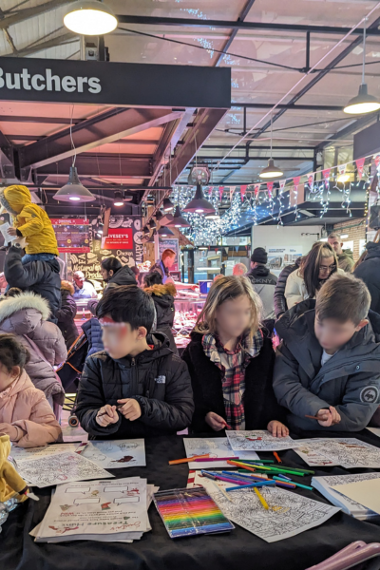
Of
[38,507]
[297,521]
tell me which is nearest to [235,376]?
[297,521]

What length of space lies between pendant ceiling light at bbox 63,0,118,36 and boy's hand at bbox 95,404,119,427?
2670 mm

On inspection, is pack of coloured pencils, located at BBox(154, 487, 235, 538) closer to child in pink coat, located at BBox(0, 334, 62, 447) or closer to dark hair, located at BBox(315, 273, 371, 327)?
child in pink coat, located at BBox(0, 334, 62, 447)

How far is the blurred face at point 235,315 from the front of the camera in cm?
171

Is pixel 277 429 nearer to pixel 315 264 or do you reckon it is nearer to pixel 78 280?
pixel 315 264

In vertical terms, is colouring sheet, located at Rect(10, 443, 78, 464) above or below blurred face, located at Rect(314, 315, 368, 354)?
below

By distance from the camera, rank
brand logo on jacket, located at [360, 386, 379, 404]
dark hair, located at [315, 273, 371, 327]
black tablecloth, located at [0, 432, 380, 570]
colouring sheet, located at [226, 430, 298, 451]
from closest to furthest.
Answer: black tablecloth, located at [0, 432, 380, 570]
colouring sheet, located at [226, 430, 298, 451]
dark hair, located at [315, 273, 371, 327]
brand logo on jacket, located at [360, 386, 379, 404]

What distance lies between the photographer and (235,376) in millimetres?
1911

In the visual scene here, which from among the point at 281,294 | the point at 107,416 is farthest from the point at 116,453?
the point at 281,294

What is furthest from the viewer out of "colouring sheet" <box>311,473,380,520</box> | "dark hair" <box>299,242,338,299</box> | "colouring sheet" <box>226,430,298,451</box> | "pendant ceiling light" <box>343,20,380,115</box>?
"pendant ceiling light" <box>343,20,380,115</box>

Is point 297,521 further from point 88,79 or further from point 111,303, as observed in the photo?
point 88,79

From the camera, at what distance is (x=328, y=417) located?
5.31 feet

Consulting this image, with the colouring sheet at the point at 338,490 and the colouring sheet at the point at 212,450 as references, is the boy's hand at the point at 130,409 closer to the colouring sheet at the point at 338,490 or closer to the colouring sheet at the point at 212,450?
the colouring sheet at the point at 212,450

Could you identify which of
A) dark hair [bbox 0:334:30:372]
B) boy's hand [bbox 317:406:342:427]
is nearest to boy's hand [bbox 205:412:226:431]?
boy's hand [bbox 317:406:342:427]

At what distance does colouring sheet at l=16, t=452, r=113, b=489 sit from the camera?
1.24 meters
